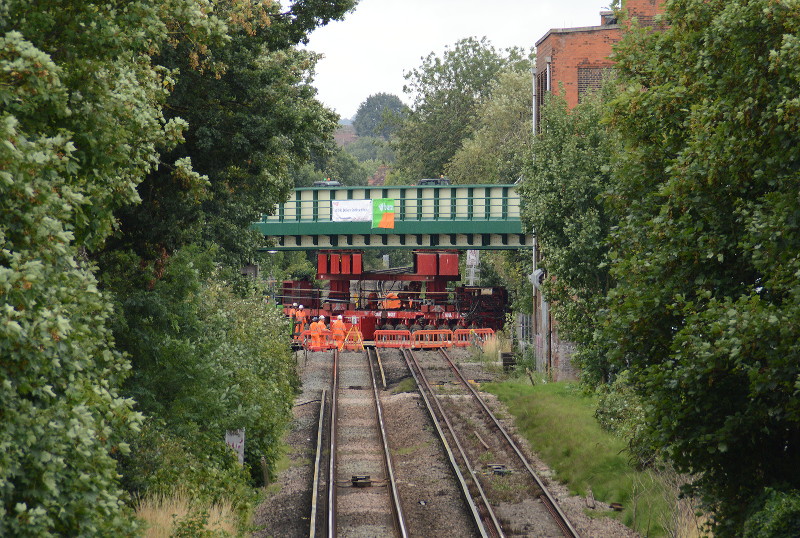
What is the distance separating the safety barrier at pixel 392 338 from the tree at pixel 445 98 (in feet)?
91.1

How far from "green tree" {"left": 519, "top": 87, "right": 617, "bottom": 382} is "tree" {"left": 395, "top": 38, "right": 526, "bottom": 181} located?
46952 mm

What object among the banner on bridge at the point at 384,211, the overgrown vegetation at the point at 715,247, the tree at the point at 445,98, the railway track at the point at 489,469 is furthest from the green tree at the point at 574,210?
the tree at the point at 445,98

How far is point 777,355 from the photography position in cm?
870

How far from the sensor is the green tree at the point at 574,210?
21016 millimetres

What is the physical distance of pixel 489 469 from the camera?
18.7 m

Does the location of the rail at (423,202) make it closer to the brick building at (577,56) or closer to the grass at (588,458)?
the brick building at (577,56)

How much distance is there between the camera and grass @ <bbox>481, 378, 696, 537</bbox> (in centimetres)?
1449

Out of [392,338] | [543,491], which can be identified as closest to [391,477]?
[543,491]

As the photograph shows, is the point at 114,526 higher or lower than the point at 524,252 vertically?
lower

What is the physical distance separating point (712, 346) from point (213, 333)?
9.58 meters

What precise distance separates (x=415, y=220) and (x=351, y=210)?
10.1 ft

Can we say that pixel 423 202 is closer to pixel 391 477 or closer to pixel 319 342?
pixel 319 342

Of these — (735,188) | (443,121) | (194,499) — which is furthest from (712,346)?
(443,121)

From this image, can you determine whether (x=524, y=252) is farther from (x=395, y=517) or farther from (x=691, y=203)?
(x=691, y=203)
